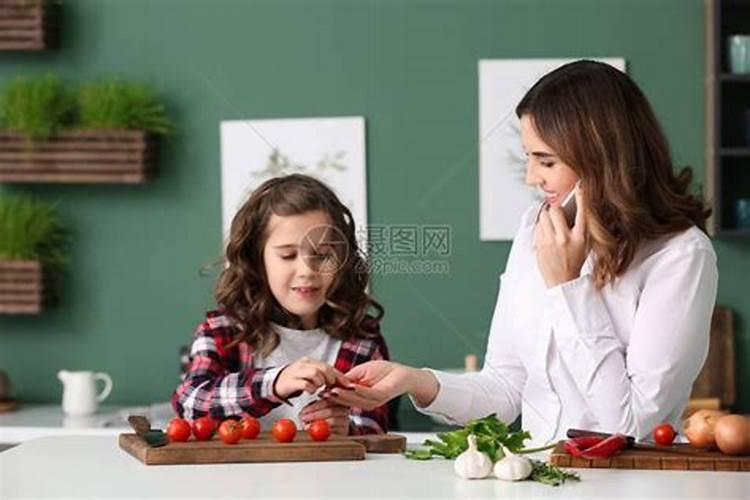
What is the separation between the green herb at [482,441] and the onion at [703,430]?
0.71 feet

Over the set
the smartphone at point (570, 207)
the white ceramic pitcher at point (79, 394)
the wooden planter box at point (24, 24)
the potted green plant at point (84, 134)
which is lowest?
the white ceramic pitcher at point (79, 394)

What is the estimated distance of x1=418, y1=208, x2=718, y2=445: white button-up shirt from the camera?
84.8 inches

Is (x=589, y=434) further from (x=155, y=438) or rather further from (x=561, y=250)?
(x=155, y=438)

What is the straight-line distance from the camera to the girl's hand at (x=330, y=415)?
2311 millimetres

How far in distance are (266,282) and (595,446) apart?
848 mm

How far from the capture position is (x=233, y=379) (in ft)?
7.97

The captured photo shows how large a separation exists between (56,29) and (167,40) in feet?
0.95

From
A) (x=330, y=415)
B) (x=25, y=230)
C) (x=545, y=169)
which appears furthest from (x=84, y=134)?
(x=545, y=169)

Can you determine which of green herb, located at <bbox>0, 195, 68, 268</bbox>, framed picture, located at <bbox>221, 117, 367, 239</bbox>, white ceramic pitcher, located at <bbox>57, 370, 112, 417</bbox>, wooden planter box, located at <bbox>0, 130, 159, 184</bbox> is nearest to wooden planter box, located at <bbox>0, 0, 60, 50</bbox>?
wooden planter box, located at <bbox>0, 130, 159, 184</bbox>

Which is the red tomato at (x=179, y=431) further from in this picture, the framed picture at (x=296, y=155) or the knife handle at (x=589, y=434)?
the framed picture at (x=296, y=155)

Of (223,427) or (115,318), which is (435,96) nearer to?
(115,318)

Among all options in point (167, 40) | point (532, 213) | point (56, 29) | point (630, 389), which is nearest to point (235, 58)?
point (167, 40)

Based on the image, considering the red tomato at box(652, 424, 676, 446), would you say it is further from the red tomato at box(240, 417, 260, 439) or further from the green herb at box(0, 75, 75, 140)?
the green herb at box(0, 75, 75, 140)

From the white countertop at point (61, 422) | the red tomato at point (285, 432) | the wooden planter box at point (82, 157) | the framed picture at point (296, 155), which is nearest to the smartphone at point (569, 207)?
the red tomato at point (285, 432)
